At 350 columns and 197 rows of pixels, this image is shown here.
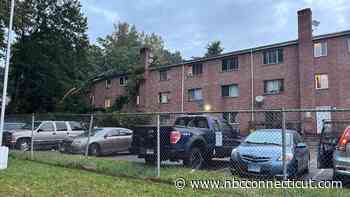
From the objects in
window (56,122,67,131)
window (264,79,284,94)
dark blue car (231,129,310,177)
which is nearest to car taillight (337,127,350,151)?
dark blue car (231,129,310,177)

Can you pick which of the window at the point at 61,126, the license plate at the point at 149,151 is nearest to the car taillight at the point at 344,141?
the license plate at the point at 149,151

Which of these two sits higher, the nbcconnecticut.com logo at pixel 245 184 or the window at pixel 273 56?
the window at pixel 273 56

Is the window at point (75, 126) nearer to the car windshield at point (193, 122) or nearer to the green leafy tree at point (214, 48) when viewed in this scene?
the car windshield at point (193, 122)

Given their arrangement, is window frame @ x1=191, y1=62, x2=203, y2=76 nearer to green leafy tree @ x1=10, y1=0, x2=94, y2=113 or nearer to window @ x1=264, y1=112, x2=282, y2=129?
green leafy tree @ x1=10, y1=0, x2=94, y2=113

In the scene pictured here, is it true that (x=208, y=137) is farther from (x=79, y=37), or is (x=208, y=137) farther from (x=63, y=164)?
(x=79, y=37)

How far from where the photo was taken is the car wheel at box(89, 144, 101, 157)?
16922mm

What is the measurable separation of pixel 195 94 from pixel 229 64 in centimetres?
495

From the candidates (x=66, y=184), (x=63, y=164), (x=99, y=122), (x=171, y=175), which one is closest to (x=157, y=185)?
(x=171, y=175)

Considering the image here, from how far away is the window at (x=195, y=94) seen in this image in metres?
36.7

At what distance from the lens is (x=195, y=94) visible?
37.1 metres

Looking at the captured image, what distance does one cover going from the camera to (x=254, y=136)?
10664 mm

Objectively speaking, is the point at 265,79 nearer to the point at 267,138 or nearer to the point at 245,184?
the point at 267,138

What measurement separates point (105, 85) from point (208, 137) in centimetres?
3621

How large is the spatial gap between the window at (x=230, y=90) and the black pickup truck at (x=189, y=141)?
21.2 m
